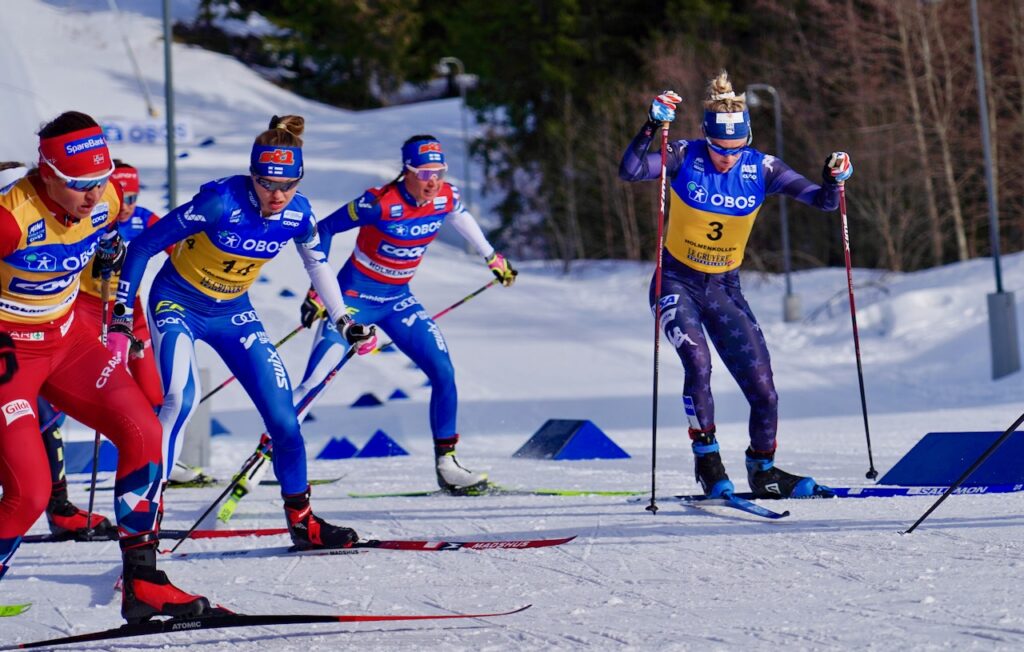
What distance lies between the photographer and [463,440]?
12484 millimetres

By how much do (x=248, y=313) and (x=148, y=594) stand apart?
6.40 ft

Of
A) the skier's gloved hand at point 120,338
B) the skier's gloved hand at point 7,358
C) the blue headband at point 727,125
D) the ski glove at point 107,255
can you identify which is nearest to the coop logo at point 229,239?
the ski glove at point 107,255

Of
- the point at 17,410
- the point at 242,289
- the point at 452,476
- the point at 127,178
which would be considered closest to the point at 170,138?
the point at 127,178

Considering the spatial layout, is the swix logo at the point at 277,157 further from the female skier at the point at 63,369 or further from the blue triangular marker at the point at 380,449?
the blue triangular marker at the point at 380,449

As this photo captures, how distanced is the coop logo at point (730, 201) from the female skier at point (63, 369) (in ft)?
10.2

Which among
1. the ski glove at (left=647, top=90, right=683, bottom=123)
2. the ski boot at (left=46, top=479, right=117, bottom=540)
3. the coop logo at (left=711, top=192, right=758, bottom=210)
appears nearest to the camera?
the ski glove at (left=647, top=90, right=683, bottom=123)

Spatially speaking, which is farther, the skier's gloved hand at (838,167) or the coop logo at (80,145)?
the skier's gloved hand at (838,167)

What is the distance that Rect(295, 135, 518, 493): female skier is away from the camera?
795 centimetres

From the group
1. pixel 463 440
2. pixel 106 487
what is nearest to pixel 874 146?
pixel 463 440

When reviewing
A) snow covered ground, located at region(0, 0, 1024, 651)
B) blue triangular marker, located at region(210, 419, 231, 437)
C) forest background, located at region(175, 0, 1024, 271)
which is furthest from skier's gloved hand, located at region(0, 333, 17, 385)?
forest background, located at region(175, 0, 1024, 271)

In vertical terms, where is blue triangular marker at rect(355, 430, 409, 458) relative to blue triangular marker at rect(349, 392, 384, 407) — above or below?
above

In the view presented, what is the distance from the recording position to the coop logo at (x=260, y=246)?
6.12 meters

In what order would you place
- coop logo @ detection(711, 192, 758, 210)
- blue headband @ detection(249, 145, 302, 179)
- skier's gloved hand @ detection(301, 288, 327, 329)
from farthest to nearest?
1. skier's gloved hand @ detection(301, 288, 327, 329)
2. coop logo @ detection(711, 192, 758, 210)
3. blue headband @ detection(249, 145, 302, 179)

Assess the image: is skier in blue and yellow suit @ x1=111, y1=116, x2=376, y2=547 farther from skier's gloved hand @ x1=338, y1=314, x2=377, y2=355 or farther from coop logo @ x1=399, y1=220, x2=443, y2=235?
coop logo @ x1=399, y1=220, x2=443, y2=235
